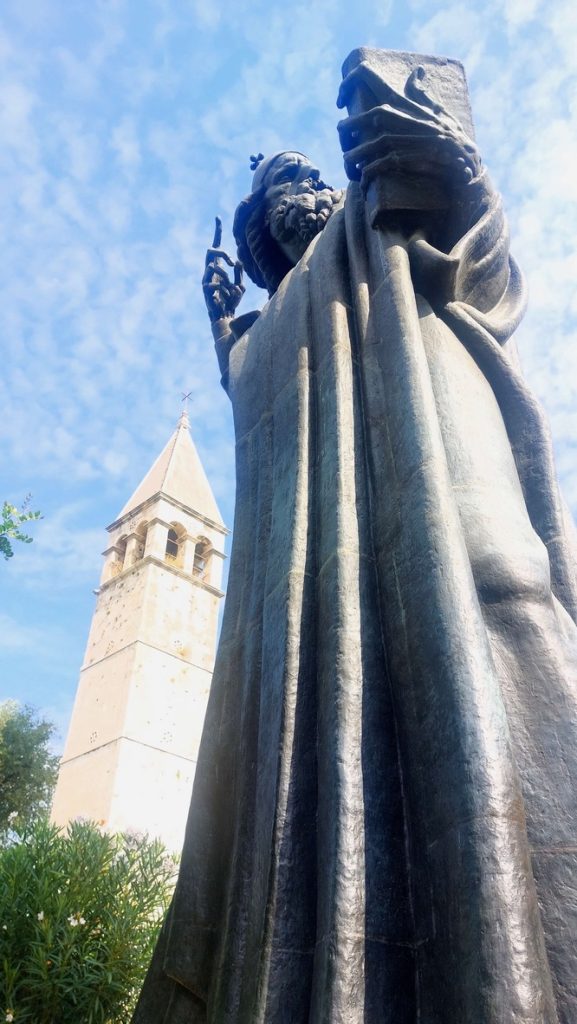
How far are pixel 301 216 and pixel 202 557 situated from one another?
127ft

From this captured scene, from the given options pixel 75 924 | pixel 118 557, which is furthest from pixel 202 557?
pixel 75 924

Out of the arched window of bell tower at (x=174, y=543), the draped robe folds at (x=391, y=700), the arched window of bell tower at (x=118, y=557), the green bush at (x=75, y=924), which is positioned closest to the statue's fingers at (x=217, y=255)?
the draped robe folds at (x=391, y=700)

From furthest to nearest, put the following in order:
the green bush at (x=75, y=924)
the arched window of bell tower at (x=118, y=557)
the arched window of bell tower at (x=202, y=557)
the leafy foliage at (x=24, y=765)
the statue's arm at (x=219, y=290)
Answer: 1. the arched window of bell tower at (x=118, y=557)
2. the arched window of bell tower at (x=202, y=557)
3. the leafy foliage at (x=24, y=765)
4. the green bush at (x=75, y=924)
5. the statue's arm at (x=219, y=290)

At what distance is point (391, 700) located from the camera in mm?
1977

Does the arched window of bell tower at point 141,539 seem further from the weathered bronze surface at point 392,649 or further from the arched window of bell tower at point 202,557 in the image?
the weathered bronze surface at point 392,649

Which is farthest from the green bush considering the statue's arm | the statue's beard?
the statue's beard

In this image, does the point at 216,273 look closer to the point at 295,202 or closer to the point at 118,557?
the point at 295,202

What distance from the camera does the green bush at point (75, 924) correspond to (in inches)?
251

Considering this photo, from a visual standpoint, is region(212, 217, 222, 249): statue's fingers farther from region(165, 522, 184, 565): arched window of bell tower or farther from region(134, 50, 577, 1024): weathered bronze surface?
region(165, 522, 184, 565): arched window of bell tower

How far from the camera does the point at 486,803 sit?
1548mm

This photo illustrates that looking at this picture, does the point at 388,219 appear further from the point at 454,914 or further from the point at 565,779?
the point at 454,914

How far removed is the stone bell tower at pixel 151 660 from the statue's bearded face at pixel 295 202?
83.5 ft

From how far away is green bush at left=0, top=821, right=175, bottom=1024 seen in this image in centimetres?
636

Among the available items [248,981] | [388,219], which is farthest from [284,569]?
[388,219]
